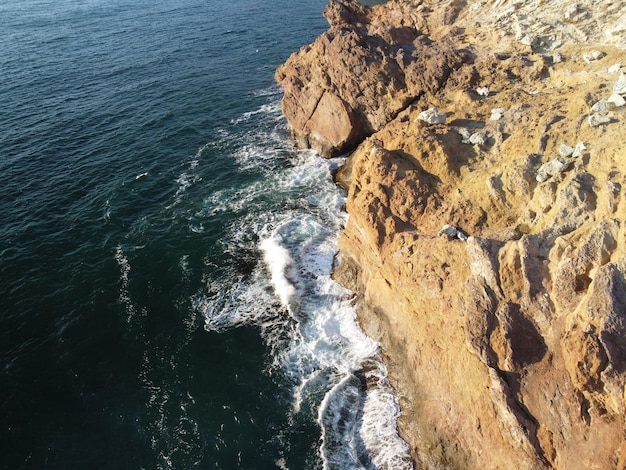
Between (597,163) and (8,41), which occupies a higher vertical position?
(8,41)

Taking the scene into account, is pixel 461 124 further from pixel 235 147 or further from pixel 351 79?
pixel 235 147

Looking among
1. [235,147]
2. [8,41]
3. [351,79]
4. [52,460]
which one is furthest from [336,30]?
[8,41]

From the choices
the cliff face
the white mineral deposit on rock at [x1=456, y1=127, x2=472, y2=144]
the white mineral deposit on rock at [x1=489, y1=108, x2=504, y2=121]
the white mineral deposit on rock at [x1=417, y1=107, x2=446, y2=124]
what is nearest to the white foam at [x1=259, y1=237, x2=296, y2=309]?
the cliff face

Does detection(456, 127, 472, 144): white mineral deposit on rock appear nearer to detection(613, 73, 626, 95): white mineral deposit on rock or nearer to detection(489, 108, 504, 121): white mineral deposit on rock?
detection(489, 108, 504, 121): white mineral deposit on rock

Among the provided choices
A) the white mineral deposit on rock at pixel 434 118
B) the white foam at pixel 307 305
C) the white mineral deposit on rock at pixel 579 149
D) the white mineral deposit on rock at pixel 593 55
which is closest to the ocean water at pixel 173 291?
the white foam at pixel 307 305

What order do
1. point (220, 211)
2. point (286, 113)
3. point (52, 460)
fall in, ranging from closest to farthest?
1. point (52, 460)
2. point (220, 211)
3. point (286, 113)

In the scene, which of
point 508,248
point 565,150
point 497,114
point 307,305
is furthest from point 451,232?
point 307,305

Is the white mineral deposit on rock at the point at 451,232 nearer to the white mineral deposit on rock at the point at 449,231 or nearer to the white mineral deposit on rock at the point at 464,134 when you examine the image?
the white mineral deposit on rock at the point at 449,231

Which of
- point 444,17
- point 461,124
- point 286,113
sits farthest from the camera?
point 286,113
